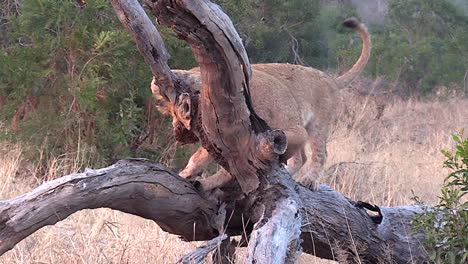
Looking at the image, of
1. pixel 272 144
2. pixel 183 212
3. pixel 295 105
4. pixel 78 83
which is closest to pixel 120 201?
pixel 183 212

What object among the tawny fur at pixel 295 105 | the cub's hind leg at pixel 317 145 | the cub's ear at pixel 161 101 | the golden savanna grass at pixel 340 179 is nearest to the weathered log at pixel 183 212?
the tawny fur at pixel 295 105

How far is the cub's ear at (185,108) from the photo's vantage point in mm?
3549

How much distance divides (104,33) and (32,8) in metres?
0.66

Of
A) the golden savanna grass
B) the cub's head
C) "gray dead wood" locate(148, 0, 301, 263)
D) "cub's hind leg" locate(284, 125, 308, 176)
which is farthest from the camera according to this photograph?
the golden savanna grass

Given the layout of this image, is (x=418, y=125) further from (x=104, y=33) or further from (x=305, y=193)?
(x=305, y=193)

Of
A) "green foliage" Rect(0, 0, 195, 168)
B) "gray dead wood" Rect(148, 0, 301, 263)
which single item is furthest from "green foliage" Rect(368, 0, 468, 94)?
"gray dead wood" Rect(148, 0, 301, 263)

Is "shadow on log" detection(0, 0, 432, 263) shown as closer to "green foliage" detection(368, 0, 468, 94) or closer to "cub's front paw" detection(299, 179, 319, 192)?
"cub's front paw" detection(299, 179, 319, 192)

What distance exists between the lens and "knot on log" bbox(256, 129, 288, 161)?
11.3 ft

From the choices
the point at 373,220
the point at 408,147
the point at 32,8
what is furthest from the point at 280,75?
the point at 408,147

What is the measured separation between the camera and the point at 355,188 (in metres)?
6.90

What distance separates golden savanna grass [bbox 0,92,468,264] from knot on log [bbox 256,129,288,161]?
1048mm

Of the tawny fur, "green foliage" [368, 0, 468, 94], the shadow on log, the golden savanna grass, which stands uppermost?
the shadow on log

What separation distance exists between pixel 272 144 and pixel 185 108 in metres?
0.46

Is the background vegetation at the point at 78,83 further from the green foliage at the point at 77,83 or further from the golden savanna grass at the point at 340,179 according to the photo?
the golden savanna grass at the point at 340,179
